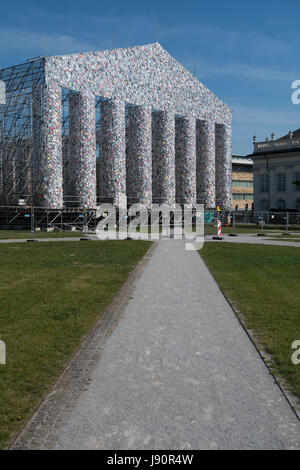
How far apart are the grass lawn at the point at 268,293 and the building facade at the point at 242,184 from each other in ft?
231

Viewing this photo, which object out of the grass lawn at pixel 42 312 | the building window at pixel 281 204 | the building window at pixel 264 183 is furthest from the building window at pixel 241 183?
the grass lawn at pixel 42 312

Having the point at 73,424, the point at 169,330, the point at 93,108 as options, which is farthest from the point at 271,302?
the point at 93,108

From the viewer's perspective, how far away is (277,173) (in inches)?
2430

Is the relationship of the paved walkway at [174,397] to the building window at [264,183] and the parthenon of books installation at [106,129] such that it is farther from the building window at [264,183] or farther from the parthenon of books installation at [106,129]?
the building window at [264,183]

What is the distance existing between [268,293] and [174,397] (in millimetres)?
5821

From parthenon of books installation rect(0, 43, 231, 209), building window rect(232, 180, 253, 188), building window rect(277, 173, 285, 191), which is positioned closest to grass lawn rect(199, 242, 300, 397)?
parthenon of books installation rect(0, 43, 231, 209)

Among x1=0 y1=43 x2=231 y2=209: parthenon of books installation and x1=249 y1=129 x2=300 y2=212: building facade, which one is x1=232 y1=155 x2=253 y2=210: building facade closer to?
x1=249 y1=129 x2=300 y2=212: building facade

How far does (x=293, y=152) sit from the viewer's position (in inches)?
2350

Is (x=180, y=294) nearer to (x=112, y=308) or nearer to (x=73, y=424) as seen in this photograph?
(x=112, y=308)

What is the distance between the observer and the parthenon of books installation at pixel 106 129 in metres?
35.5

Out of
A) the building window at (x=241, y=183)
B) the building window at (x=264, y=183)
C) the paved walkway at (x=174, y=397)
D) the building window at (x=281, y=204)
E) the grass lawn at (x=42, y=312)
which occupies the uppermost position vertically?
the building window at (x=241, y=183)

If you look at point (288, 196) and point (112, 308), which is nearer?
point (112, 308)
